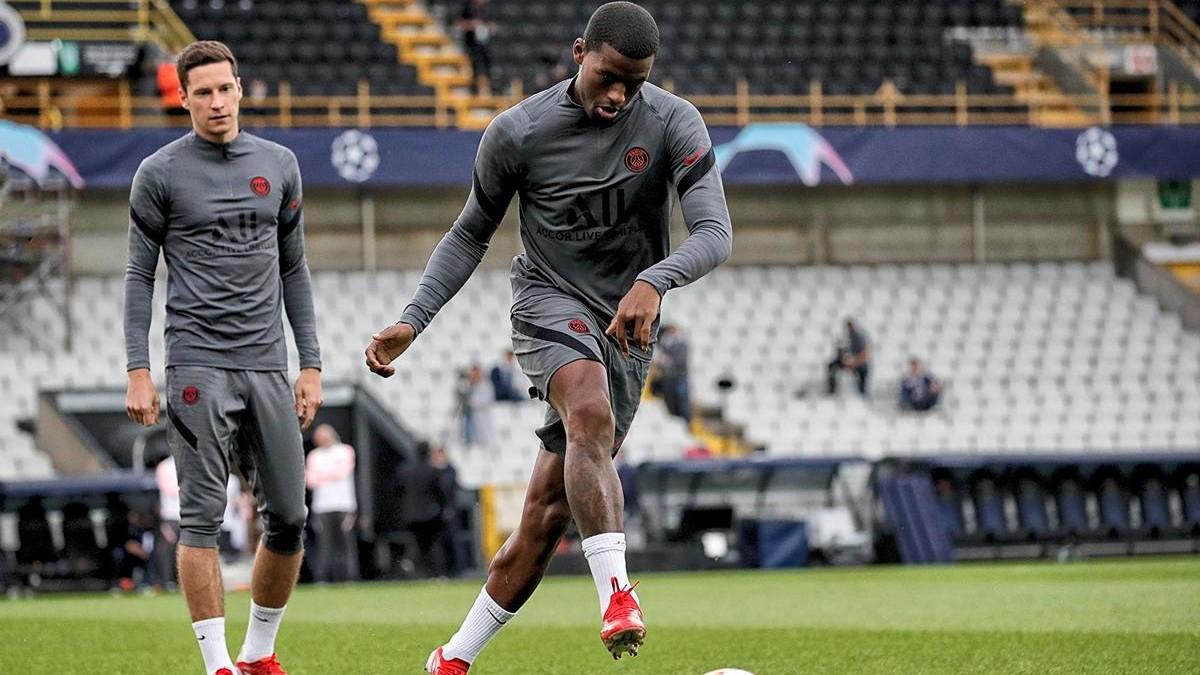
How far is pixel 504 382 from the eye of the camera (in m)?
25.0

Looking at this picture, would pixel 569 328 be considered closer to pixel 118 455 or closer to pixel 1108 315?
pixel 118 455

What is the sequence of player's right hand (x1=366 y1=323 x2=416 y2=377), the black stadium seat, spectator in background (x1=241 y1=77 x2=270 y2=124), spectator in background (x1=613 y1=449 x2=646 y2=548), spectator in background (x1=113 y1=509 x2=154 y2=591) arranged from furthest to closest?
the black stadium seat
spectator in background (x1=241 y1=77 x2=270 y2=124)
spectator in background (x1=613 y1=449 x2=646 y2=548)
spectator in background (x1=113 y1=509 x2=154 y2=591)
player's right hand (x1=366 y1=323 x2=416 y2=377)

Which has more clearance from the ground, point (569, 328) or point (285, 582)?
point (569, 328)

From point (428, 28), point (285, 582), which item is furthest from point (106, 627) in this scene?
point (428, 28)

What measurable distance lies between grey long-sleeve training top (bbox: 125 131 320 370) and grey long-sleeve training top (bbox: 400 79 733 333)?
0.92 metres

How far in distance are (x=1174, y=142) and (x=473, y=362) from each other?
37.6 feet

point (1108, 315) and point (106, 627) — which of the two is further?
point (1108, 315)

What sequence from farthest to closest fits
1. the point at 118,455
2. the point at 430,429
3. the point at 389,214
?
the point at 389,214
the point at 430,429
the point at 118,455

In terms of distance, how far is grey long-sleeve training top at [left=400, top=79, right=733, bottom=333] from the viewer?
570 cm

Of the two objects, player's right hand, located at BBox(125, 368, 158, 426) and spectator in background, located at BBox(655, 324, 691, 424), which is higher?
player's right hand, located at BBox(125, 368, 158, 426)

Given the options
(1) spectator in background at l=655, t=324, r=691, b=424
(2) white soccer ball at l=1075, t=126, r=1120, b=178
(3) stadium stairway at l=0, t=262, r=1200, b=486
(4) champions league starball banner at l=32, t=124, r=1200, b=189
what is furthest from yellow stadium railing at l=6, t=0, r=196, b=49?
(2) white soccer ball at l=1075, t=126, r=1120, b=178

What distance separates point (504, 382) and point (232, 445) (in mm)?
18318

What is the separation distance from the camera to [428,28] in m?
30.2

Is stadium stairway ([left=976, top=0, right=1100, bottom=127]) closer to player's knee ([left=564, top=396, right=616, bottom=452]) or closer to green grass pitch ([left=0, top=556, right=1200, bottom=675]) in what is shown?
green grass pitch ([left=0, top=556, right=1200, bottom=675])
